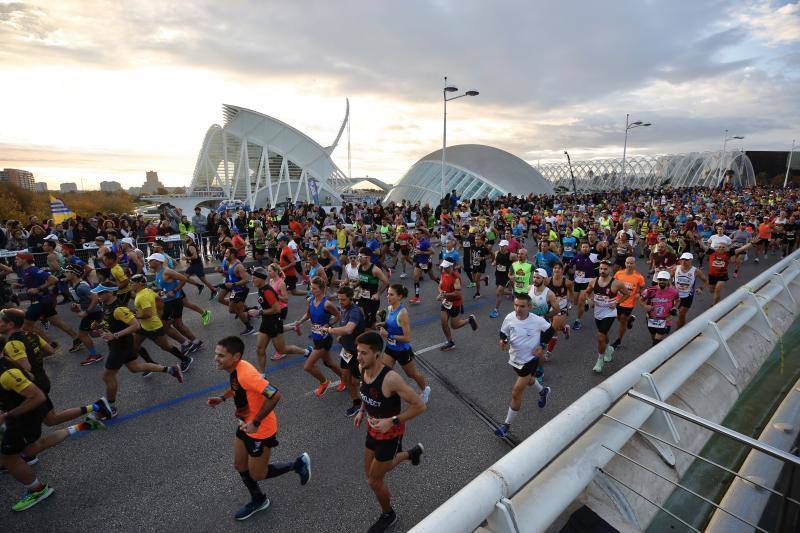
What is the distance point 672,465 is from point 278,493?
12.5 ft

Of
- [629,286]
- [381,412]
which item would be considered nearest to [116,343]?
[381,412]

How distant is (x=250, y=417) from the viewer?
3527mm

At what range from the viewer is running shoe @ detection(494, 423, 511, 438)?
4652mm

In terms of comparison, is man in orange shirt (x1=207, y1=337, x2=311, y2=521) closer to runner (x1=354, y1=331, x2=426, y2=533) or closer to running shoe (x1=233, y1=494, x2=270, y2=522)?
running shoe (x1=233, y1=494, x2=270, y2=522)

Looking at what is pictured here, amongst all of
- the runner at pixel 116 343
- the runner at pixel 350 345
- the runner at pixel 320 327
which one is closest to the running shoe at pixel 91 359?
the runner at pixel 116 343

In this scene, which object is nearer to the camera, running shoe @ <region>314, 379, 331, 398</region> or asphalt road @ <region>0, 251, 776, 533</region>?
asphalt road @ <region>0, 251, 776, 533</region>

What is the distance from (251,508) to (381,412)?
1.64m

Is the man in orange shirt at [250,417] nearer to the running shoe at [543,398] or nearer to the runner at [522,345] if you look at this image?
the runner at [522,345]

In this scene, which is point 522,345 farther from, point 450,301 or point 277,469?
point 277,469

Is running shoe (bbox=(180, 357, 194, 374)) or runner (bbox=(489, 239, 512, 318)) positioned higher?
runner (bbox=(489, 239, 512, 318))

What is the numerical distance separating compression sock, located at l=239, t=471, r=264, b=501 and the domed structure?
3355cm

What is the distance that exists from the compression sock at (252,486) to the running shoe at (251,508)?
0.13 ft

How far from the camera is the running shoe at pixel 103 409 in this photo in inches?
198

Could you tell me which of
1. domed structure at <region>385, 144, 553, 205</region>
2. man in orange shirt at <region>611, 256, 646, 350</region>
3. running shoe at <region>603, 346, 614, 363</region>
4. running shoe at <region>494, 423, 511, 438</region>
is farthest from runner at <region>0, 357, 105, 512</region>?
domed structure at <region>385, 144, 553, 205</region>
